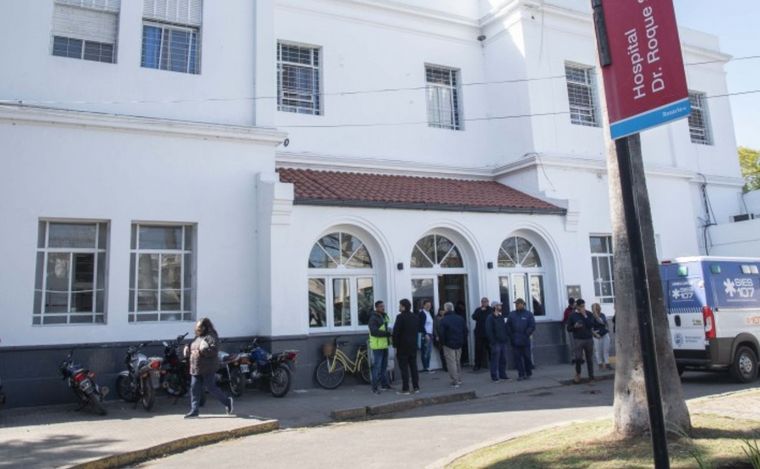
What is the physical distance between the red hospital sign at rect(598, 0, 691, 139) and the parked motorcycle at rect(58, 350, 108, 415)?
9179 millimetres

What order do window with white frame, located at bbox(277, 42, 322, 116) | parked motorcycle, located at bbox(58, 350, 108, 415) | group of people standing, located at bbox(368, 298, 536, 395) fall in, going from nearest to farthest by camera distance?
parked motorcycle, located at bbox(58, 350, 108, 415) → group of people standing, located at bbox(368, 298, 536, 395) → window with white frame, located at bbox(277, 42, 322, 116)

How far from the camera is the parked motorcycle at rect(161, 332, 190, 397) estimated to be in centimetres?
1127

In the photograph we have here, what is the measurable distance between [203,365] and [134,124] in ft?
17.7

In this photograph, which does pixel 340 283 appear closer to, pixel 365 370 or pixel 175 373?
pixel 365 370

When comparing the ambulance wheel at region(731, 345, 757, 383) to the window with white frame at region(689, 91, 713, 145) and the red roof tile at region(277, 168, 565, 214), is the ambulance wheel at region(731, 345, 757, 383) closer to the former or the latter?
the red roof tile at region(277, 168, 565, 214)

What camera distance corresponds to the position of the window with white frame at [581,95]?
18.9m

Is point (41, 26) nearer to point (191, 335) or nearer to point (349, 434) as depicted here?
point (191, 335)

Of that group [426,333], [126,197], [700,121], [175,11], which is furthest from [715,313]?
[175,11]

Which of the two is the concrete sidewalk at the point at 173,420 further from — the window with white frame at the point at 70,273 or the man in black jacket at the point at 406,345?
the window with white frame at the point at 70,273

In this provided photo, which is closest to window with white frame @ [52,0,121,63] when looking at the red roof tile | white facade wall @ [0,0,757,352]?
white facade wall @ [0,0,757,352]

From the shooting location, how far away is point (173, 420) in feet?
31.4

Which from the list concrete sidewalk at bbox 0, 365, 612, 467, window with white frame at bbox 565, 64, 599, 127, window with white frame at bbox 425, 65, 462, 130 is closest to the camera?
concrete sidewalk at bbox 0, 365, 612, 467

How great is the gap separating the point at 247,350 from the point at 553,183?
992 cm

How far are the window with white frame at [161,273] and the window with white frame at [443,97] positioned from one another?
28.0 ft
